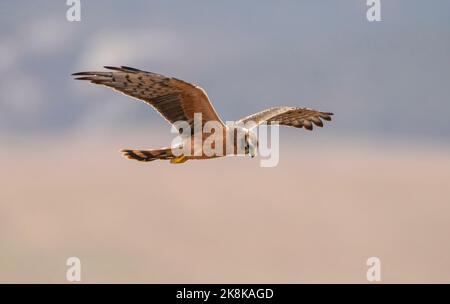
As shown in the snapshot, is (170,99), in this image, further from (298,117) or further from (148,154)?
(298,117)

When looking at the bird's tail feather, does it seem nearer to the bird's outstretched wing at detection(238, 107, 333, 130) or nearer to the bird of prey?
the bird of prey

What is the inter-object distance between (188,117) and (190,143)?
47 cm

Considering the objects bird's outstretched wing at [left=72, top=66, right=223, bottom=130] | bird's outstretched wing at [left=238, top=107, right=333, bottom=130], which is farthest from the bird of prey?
bird's outstretched wing at [left=238, top=107, right=333, bottom=130]

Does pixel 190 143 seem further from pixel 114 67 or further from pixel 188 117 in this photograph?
pixel 114 67

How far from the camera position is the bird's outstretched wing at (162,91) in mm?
14234

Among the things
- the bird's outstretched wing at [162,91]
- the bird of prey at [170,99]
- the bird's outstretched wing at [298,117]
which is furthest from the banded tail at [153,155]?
the bird's outstretched wing at [298,117]

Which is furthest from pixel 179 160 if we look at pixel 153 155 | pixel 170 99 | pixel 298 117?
pixel 298 117

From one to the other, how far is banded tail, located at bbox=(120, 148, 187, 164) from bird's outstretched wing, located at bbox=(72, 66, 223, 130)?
637 mm

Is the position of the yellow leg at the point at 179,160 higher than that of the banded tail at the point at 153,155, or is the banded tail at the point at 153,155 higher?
the banded tail at the point at 153,155

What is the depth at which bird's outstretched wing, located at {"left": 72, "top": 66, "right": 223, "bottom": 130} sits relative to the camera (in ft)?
46.7

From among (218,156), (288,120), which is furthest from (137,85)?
(288,120)

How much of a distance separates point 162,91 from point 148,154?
4.88 feet

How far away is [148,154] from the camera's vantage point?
15703 mm

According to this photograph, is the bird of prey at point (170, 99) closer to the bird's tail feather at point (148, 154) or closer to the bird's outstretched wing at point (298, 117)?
the bird's tail feather at point (148, 154)
